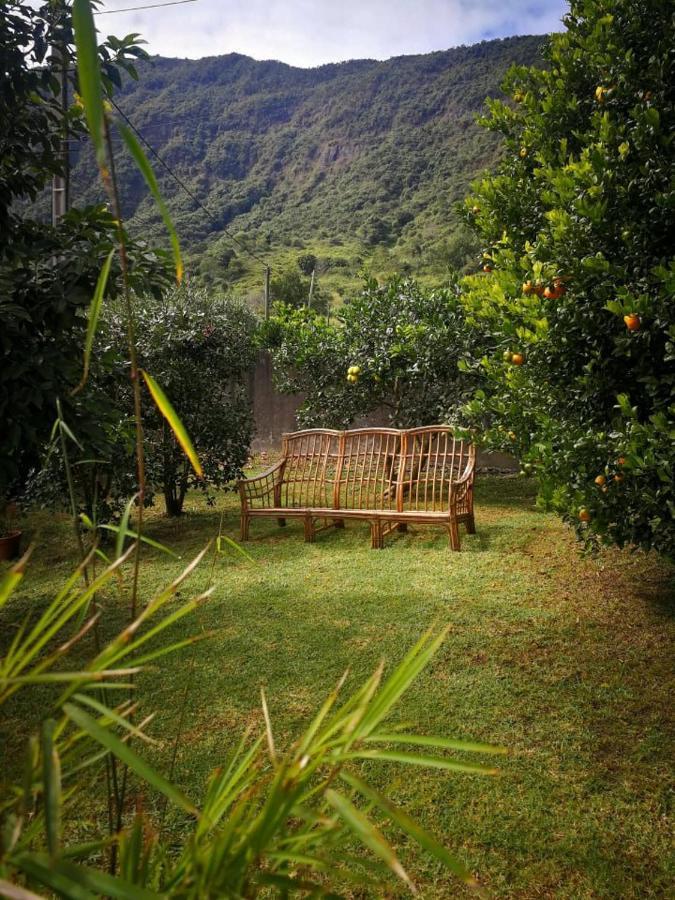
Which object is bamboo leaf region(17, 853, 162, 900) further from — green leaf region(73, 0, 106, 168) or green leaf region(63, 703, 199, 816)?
green leaf region(73, 0, 106, 168)

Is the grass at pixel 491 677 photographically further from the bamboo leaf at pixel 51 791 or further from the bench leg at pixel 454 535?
the bamboo leaf at pixel 51 791

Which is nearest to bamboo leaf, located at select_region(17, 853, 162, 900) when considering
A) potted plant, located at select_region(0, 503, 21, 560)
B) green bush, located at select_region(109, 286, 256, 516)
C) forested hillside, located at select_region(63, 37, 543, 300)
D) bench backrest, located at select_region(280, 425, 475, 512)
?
bench backrest, located at select_region(280, 425, 475, 512)

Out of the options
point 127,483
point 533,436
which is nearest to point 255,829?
point 533,436

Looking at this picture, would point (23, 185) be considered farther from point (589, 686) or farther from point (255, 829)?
point (589, 686)

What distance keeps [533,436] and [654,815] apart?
1.72m

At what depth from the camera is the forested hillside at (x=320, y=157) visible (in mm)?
34094

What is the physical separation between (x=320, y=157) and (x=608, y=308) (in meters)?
50.8

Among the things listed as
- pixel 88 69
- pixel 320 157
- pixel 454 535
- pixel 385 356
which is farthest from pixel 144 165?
pixel 320 157

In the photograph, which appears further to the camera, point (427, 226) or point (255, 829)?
point (427, 226)

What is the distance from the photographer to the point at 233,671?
3.02 meters

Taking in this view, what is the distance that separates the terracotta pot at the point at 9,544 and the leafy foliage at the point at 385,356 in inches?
151

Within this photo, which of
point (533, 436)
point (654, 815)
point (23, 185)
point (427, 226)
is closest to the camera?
point (654, 815)

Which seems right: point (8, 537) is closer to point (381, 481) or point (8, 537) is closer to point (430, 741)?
point (381, 481)

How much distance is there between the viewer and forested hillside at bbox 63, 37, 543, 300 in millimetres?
34094
